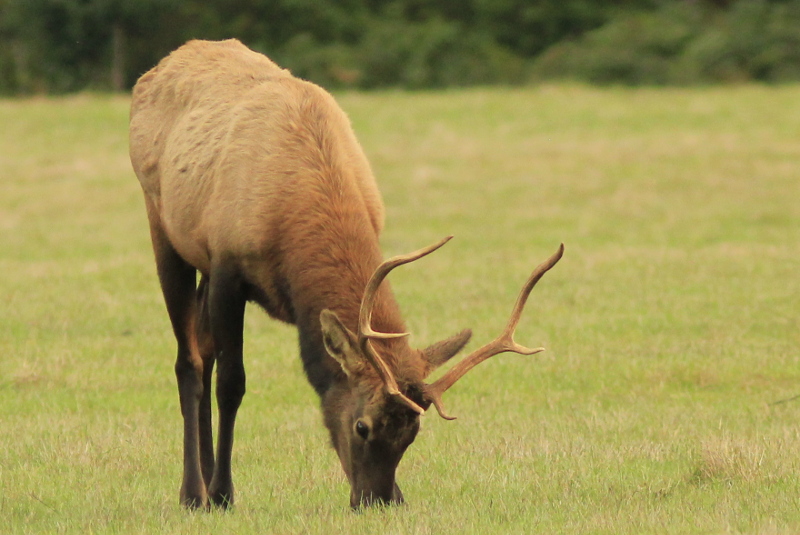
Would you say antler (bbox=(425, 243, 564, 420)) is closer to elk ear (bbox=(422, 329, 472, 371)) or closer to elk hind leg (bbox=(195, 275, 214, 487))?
elk ear (bbox=(422, 329, 472, 371))

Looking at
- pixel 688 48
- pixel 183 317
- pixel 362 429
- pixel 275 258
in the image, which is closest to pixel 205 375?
pixel 183 317

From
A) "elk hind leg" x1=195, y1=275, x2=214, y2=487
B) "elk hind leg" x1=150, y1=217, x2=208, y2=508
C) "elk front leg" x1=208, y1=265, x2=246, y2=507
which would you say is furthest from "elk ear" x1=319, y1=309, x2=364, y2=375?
"elk hind leg" x1=150, y1=217, x2=208, y2=508

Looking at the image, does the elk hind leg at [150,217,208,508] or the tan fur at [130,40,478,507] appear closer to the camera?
the tan fur at [130,40,478,507]

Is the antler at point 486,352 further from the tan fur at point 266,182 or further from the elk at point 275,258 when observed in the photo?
the tan fur at point 266,182

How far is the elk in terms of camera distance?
577 cm

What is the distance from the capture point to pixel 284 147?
6836mm

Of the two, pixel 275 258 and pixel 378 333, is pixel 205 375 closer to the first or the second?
pixel 275 258

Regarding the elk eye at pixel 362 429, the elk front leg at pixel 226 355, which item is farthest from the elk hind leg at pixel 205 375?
the elk eye at pixel 362 429

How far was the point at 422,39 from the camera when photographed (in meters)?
42.3

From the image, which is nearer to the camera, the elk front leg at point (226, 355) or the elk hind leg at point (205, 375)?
the elk front leg at point (226, 355)

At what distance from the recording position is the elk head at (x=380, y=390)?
18.5 feet

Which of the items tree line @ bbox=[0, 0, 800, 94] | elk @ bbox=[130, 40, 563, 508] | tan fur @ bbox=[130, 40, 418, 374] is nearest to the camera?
elk @ bbox=[130, 40, 563, 508]

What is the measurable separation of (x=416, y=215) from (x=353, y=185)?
44.8 ft

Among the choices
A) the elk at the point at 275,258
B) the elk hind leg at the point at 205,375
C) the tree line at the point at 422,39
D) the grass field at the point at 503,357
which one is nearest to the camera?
the elk at the point at 275,258
